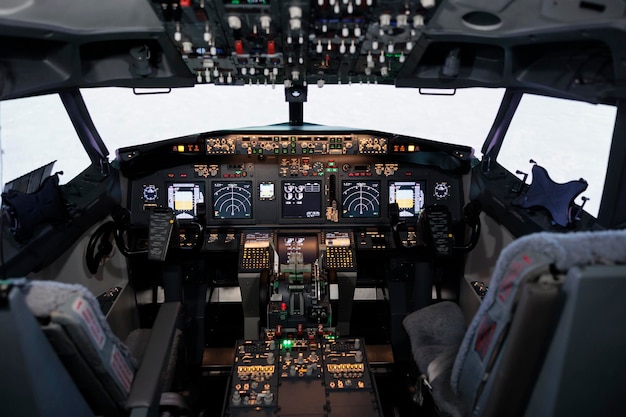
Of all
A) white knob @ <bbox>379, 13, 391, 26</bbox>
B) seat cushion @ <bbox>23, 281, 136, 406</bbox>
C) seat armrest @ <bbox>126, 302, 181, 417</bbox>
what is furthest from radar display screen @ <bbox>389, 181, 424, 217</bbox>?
seat cushion @ <bbox>23, 281, 136, 406</bbox>

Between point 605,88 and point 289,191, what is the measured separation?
241 centimetres

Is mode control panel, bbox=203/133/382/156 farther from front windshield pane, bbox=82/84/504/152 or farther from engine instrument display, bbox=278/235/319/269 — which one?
engine instrument display, bbox=278/235/319/269

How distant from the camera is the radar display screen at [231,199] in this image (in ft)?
14.1

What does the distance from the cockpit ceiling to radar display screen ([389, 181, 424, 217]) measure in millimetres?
976

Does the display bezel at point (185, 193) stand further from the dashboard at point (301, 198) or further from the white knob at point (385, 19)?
the white knob at point (385, 19)

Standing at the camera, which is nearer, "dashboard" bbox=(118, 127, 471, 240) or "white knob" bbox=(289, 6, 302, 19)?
"white knob" bbox=(289, 6, 302, 19)

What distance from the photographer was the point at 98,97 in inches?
157

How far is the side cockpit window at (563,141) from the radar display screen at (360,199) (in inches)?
41.5

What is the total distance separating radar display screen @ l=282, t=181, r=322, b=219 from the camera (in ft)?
14.2

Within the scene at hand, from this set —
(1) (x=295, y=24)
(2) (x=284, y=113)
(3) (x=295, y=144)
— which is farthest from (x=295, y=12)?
(2) (x=284, y=113)

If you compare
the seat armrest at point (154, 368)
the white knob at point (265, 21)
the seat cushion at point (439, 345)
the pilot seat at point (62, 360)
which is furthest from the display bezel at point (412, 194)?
the pilot seat at point (62, 360)

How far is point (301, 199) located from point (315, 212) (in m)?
0.16

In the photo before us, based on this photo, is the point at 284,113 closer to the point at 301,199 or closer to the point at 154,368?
the point at 301,199

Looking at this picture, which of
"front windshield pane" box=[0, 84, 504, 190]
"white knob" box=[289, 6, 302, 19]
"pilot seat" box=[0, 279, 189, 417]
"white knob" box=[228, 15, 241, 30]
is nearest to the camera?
"pilot seat" box=[0, 279, 189, 417]
